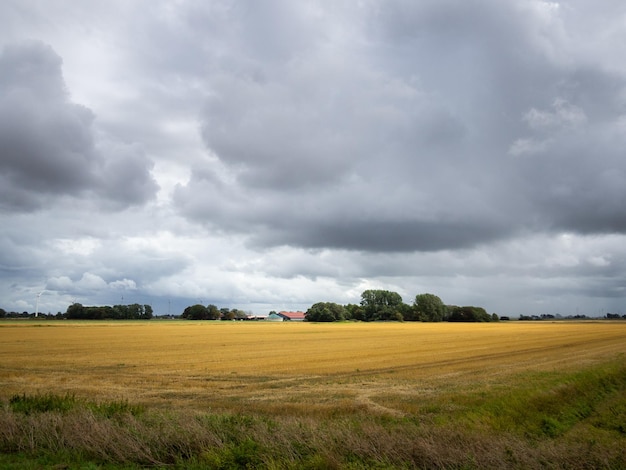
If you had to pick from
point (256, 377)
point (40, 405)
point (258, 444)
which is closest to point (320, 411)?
point (258, 444)

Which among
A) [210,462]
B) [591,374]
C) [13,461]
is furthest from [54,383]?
[591,374]

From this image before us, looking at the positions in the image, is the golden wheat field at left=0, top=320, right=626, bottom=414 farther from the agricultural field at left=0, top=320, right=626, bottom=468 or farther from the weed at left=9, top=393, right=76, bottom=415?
the weed at left=9, top=393, right=76, bottom=415

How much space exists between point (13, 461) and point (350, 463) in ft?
26.3

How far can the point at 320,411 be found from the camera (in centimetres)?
2017

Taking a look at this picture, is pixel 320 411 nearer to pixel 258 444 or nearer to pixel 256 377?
pixel 258 444

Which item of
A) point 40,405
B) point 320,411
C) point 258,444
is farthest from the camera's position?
point 320,411

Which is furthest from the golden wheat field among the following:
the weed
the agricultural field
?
the weed

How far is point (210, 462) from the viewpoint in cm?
1134

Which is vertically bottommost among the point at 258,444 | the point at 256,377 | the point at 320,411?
the point at 256,377

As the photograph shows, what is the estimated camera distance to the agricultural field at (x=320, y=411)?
1126cm

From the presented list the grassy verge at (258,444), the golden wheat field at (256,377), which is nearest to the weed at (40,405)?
the grassy verge at (258,444)

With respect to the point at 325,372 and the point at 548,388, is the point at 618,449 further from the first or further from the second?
the point at 325,372

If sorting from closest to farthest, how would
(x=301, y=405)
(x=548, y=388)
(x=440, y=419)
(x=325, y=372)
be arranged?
1. (x=440, y=419)
2. (x=301, y=405)
3. (x=548, y=388)
4. (x=325, y=372)

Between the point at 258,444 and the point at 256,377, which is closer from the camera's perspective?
the point at 258,444
